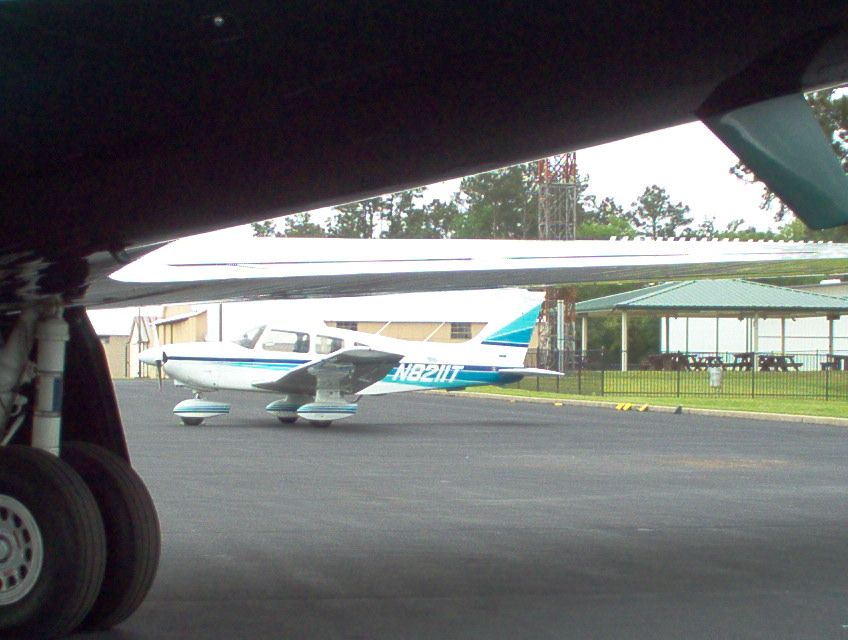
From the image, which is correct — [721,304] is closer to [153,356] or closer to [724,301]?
[724,301]

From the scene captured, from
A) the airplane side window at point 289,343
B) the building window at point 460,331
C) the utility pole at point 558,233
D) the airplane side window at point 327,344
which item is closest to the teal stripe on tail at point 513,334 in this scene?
the airplane side window at point 327,344

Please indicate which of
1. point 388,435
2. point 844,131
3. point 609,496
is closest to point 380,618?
point 609,496

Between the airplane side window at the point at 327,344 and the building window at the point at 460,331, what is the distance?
1552 inches

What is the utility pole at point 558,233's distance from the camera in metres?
46.6

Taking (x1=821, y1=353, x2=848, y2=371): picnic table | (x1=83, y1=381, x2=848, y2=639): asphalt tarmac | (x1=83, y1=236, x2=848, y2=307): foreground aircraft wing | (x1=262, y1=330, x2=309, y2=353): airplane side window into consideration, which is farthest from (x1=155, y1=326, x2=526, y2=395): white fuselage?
(x1=821, y1=353, x2=848, y2=371): picnic table

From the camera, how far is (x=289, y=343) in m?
25.8

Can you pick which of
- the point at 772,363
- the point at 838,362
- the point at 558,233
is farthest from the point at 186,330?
the point at 838,362

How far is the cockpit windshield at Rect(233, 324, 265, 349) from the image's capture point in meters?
25.9

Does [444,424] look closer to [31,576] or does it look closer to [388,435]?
[388,435]

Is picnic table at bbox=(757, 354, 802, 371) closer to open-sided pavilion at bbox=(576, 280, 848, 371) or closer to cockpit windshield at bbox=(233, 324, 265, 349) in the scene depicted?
open-sided pavilion at bbox=(576, 280, 848, 371)

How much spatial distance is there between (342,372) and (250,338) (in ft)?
10.6

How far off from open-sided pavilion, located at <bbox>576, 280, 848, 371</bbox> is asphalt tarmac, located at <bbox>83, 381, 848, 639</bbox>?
34.1 meters

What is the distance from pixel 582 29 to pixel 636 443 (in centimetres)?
1638

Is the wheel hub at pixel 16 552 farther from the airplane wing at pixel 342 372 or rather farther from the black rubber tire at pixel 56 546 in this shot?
the airplane wing at pixel 342 372
